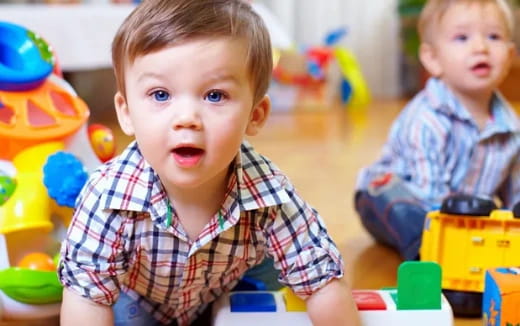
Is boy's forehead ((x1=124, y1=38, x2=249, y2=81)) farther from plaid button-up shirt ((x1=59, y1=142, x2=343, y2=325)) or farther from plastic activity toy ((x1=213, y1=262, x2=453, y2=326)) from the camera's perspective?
plastic activity toy ((x1=213, y1=262, x2=453, y2=326))

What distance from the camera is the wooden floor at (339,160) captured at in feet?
4.35

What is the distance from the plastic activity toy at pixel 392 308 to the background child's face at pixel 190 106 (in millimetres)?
185

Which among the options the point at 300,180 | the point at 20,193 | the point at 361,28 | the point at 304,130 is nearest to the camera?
the point at 20,193

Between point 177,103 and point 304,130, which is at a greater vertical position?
point 177,103

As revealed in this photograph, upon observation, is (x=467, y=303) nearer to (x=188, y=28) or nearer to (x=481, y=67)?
(x=481, y=67)

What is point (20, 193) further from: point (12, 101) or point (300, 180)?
point (300, 180)

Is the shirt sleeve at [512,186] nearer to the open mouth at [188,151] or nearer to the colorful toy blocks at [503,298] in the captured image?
the colorful toy blocks at [503,298]

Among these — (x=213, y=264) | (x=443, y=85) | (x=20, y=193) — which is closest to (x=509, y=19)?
(x=443, y=85)

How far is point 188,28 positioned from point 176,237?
23cm

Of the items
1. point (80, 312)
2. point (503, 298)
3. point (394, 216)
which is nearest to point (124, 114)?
point (80, 312)

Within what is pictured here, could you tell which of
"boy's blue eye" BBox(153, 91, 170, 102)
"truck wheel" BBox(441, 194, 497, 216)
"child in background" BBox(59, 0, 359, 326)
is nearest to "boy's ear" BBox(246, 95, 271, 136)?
"child in background" BBox(59, 0, 359, 326)

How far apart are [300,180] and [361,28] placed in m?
1.78

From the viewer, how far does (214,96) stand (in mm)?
787

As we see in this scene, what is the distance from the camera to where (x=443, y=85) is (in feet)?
4.50
